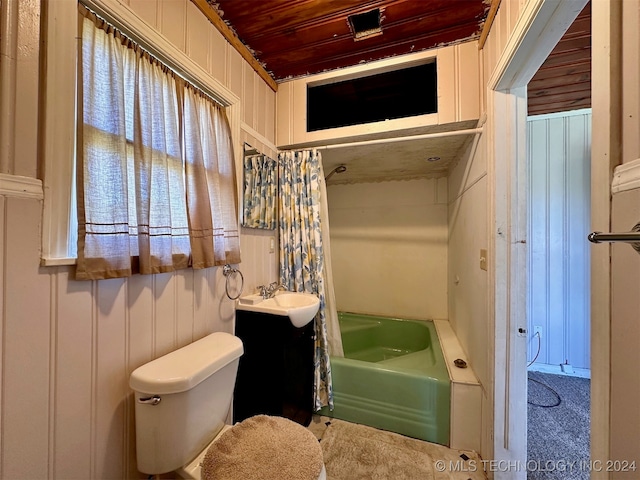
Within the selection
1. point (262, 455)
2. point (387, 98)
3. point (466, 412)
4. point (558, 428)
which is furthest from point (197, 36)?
point (558, 428)

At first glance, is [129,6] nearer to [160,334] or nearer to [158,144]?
[158,144]

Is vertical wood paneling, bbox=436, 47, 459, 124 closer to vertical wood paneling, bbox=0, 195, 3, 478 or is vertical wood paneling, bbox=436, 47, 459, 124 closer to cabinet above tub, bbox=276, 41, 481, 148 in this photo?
cabinet above tub, bbox=276, 41, 481, 148

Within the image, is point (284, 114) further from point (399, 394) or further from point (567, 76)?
point (399, 394)

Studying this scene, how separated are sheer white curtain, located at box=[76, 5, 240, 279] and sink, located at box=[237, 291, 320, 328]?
377mm

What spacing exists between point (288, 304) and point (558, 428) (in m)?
2.04

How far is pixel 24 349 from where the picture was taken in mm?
703

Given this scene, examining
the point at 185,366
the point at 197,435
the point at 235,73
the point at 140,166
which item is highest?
the point at 235,73

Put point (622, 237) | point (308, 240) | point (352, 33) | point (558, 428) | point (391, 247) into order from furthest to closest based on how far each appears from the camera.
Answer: point (391, 247), point (308, 240), point (558, 428), point (352, 33), point (622, 237)

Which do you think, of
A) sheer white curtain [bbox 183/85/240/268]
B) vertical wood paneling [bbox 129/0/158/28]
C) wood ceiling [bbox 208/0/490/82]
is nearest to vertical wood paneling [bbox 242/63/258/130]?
wood ceiling [bbox 208/0/490/82]

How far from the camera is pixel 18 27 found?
0.70 metres

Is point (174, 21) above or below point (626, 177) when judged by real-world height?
above

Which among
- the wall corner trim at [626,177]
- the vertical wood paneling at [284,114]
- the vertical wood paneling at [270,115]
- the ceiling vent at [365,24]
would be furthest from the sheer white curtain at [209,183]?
the wall corner trim at [626,177]

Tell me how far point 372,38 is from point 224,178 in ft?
4.28

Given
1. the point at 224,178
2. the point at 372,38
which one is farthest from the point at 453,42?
the point at 224,178
